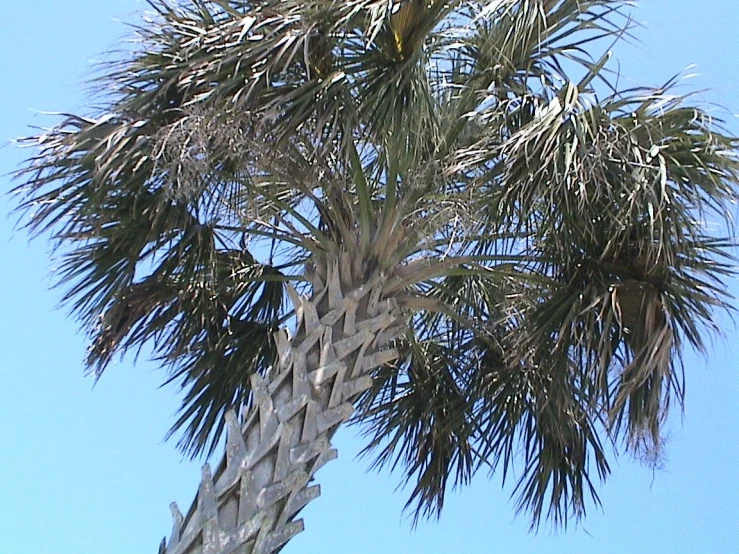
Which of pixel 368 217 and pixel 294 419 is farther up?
pixel 368 217

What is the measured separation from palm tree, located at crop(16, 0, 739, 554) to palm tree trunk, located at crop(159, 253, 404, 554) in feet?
0.04

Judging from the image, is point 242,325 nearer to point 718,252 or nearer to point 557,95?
point 557,95

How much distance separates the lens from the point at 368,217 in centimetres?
625

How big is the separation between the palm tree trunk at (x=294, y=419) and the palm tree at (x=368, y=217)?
1cm

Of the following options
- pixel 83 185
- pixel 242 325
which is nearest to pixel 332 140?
pixel 83 185

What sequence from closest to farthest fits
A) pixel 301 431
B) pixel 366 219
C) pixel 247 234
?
pixel 301 431 < pixel 366 219 < pixel 247 234

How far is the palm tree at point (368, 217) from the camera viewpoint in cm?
544

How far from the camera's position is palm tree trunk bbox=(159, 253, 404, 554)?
514 centimetres

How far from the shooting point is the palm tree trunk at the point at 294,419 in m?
5.14

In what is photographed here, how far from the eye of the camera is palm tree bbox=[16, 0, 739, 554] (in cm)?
544

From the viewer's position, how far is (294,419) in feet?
18.0

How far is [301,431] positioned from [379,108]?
6.10ft

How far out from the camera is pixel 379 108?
5574 millimetres

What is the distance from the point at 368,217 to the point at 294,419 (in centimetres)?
146
